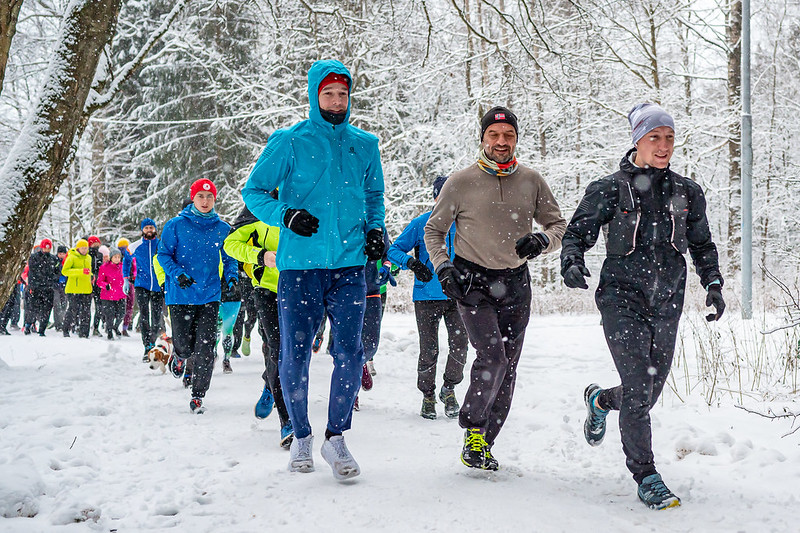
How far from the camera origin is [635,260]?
12.7ft

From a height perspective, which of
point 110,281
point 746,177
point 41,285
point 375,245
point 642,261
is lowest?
point 41,285

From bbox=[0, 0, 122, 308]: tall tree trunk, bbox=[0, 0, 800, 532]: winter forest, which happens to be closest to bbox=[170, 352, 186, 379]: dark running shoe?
bbox=[0, 0, 800, 532]: winter forest

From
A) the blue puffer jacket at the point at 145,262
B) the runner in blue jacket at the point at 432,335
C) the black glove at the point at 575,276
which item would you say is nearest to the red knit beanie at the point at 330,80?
the black glove at the point at 575,276

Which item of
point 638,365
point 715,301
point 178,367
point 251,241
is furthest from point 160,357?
point 715,301

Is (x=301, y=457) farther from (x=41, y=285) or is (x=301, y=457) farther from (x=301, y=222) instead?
(x=41, y=285)

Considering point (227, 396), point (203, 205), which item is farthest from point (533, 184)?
point (227, 396)

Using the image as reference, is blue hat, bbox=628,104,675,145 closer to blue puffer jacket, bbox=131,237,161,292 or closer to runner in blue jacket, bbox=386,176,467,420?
runner in blue jacket, bbox=386,176,467,420

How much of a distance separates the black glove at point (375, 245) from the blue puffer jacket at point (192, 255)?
2.99m

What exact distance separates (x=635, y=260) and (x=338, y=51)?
17.4 m

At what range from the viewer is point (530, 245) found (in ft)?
13.3

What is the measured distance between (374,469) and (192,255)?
3.44 m

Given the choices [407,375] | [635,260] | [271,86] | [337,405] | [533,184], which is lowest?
[407,375]

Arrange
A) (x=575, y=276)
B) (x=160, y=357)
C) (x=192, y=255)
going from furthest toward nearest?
(x=160, y=357) < (x=192, y=255) < (x=575, y=276)

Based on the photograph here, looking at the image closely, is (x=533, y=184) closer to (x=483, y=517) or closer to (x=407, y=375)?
(x=483, y=517)
